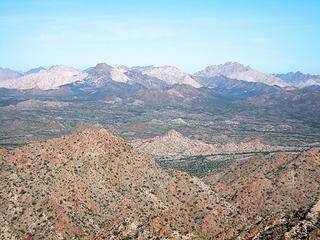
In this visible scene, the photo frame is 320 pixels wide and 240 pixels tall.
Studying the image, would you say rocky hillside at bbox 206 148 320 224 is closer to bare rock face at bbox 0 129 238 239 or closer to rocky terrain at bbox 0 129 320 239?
rocky terrain at bbox 0 129 320 239

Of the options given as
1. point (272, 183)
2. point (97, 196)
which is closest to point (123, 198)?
point (97, 196)

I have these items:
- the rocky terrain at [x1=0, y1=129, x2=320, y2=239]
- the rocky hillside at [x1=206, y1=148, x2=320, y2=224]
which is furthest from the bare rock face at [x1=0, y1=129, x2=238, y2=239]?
the rocky hillside at [x1=206, y1=148, x2=320, y2=224]

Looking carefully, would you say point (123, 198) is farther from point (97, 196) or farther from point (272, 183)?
point (272, 183)

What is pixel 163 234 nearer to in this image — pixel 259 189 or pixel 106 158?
pixel 106 158

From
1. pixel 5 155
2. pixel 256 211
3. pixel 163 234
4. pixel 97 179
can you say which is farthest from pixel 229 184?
pixel 163 234

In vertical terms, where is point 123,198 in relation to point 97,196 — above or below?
below

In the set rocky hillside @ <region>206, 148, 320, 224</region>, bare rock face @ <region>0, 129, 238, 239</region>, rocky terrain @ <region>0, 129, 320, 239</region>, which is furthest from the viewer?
rocky hillside @ <region>206, 148, 320, 224</region>

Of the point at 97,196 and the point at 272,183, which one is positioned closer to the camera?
the point at 97,196

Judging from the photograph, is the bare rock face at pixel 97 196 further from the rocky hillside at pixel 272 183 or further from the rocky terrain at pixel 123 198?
the rocky hillside at pixel 272 183

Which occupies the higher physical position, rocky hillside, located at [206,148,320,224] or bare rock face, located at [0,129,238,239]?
bare rock face, located at [0,129,238,239]
